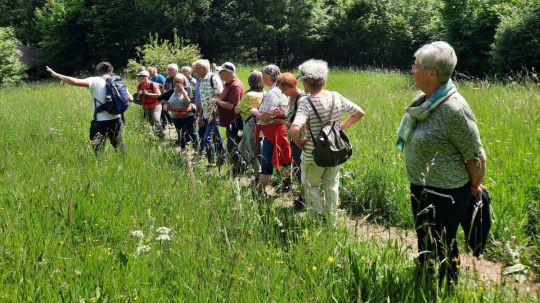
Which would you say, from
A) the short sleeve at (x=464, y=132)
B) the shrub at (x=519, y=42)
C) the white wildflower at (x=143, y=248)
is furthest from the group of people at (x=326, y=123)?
the shrub at (x=519, y=42)

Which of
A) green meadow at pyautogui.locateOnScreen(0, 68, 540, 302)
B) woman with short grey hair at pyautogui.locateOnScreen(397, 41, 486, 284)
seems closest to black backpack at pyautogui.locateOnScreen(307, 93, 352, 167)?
green meadow at pyautogui.locateOnScreen(0, 68, 540, 302)

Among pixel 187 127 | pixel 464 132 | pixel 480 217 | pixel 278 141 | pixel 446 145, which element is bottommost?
pixel 187 127

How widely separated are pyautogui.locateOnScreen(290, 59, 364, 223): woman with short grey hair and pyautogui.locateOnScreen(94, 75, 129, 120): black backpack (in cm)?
336

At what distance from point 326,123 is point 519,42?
43.9ft

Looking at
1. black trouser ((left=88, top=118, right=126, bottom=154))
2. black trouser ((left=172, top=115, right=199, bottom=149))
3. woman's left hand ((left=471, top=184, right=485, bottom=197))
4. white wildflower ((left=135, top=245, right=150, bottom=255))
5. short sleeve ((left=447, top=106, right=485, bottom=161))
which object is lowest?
black trouser ((left=172, top=115, right=199, bottom=149))

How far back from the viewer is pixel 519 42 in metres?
14.8

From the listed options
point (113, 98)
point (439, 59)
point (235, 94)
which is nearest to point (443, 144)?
point (439, 59)

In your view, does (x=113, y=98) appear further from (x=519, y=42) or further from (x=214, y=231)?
(x=519, y=42)

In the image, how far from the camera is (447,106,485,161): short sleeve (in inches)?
110

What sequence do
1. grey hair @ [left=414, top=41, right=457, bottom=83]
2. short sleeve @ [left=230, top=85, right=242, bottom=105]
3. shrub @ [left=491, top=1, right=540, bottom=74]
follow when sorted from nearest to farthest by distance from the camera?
grey hair @ [left=414, top=41, right=457, bottom=83] → short sleeve @ [left=230, top=85, right=242, bottom=105] → shrub @ [left=491, top=1, right=540, bottom=74]

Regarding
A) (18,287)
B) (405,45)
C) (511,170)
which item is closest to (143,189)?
(18,287)

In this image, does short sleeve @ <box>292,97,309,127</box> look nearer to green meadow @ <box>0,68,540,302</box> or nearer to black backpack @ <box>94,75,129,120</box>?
green meadow @ <box>0,68,540,302</box>

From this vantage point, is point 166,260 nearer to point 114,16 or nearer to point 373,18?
point 373,18

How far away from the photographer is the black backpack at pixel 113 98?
6590 millimetres
